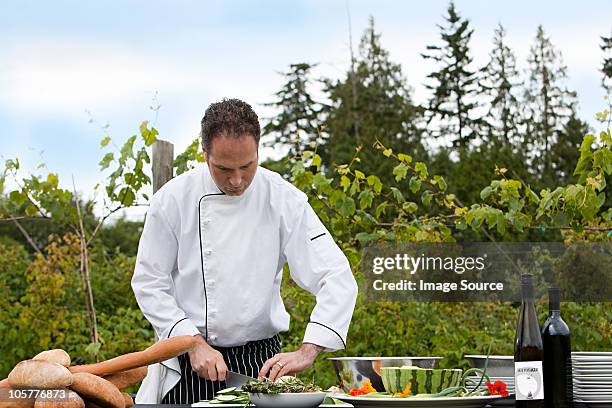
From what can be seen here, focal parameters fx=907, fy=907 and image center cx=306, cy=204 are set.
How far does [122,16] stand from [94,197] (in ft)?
26.3

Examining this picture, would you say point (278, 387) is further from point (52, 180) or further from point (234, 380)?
point (52, 180)

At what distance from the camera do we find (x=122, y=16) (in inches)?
499

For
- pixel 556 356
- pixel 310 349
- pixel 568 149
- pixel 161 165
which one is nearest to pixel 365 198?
pixel 161 165

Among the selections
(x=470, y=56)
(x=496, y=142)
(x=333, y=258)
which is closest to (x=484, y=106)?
(x=470, y=56)

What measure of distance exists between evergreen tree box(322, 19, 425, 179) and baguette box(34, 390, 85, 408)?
1948 centimetres

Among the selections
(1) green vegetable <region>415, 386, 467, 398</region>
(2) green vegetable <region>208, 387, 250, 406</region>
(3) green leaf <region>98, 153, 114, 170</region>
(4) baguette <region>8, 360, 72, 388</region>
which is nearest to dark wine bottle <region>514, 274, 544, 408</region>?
(1) green vegetable <region>415, 386, 467, 398</region>

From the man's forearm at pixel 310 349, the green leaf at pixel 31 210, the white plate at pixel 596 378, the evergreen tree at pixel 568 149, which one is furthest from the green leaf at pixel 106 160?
the evergreen tree at pixel 568 149

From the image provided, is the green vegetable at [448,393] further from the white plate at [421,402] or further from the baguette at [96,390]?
the baguette at [96,390]

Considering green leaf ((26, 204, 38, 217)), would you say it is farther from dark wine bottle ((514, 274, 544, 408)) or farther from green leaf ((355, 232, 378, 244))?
dark wine bottle ((514, 274, 544, 408))

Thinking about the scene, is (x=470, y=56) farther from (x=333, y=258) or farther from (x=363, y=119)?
(x=333, y=258)

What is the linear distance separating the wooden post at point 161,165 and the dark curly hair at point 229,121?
2.02 metres

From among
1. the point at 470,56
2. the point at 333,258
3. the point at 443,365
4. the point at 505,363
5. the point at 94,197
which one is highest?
the point at 470,56

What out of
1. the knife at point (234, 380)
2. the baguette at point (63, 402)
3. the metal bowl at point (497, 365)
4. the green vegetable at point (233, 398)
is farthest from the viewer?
the knife at point (234, 380)

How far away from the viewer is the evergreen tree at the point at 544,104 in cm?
2186
